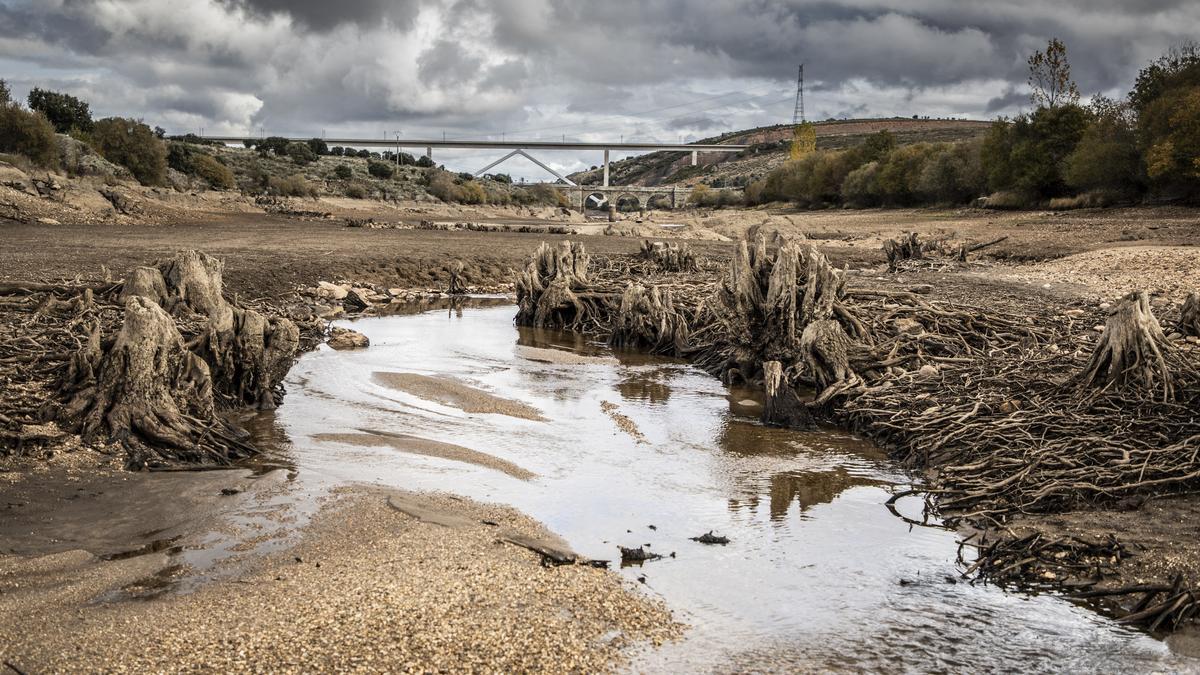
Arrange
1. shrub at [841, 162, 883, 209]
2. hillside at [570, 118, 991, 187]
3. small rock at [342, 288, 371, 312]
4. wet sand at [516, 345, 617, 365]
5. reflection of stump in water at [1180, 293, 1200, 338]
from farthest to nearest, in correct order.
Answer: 1. hillside at [570, 118, 991, 187]
2. shrub at [841, 162, 883, 209]
3. small rock at [342, 288, 371, 312]
4. wet sand at [516, 345, 617, 365]
5. reflection of stump in water at [1180, 293, 1200, 338]

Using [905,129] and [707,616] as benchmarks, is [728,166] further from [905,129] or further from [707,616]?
[707,616]

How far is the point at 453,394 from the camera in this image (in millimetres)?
14047

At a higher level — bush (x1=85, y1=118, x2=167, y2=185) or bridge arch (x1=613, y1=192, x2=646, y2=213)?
bridge arch (x1=613, y1=192, x2=646, y2=213)

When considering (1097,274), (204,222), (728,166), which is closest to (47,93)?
(204,222)

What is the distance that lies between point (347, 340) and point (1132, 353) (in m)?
12.6

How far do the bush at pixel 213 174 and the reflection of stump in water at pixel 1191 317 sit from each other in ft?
157

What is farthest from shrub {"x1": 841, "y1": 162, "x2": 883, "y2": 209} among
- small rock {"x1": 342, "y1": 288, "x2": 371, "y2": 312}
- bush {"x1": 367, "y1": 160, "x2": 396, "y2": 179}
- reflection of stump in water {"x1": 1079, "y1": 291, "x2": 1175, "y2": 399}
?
reflection of stump in water {"x1": 1079, "y1": 291, "x2": 1175, "y2": 399}

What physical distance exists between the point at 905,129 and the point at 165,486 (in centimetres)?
16642

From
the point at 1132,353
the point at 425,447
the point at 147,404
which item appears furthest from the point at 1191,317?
the point at 147,404

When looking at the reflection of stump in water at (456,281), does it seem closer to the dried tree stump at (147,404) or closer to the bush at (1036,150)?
the dried tree stump at (147,404)

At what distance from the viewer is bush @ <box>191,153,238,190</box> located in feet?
173

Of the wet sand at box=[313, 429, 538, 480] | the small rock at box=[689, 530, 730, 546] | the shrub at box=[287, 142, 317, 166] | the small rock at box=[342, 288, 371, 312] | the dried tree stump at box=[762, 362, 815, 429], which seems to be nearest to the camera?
the small rock at box=[689, 530, 730, 546]

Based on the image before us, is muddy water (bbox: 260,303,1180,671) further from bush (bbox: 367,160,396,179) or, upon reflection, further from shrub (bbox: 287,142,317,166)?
shrub (bbox: 287,142,317,166)

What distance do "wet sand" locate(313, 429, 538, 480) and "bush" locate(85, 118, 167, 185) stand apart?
37740 millimetres
